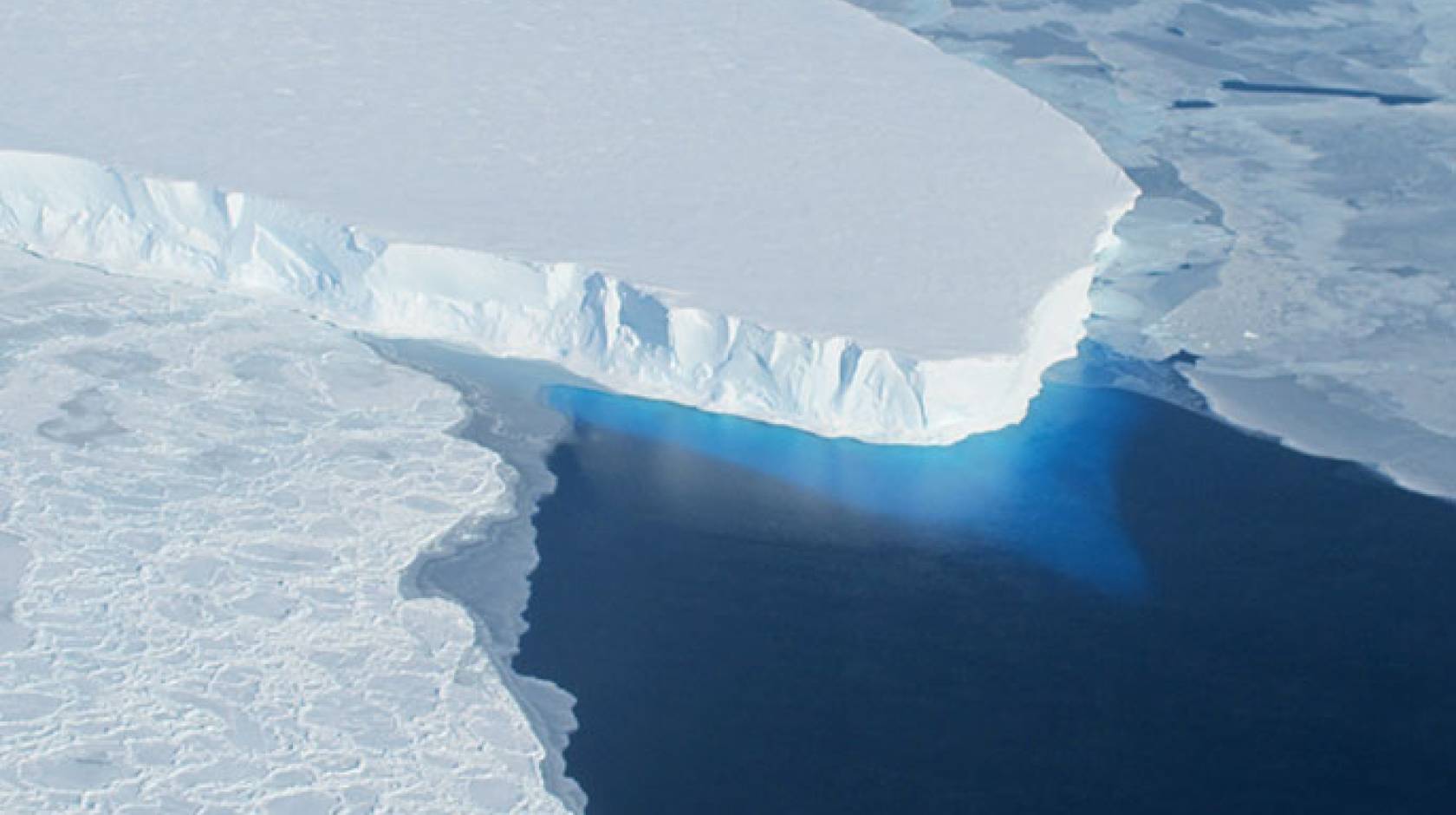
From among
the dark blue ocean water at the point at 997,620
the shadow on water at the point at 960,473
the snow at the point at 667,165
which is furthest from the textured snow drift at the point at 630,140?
the dark blue ocean water at the point at 997,620

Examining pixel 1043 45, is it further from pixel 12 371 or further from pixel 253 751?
pixel 253 751

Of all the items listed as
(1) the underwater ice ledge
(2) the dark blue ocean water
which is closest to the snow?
(1) the underwater ice ledge

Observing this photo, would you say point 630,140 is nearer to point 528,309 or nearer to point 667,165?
point 667,165

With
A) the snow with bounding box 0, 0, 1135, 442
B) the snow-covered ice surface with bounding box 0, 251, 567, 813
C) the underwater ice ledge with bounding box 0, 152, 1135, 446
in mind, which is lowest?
the snow-covered ice surface with bounding box 0, 251, 567, 813

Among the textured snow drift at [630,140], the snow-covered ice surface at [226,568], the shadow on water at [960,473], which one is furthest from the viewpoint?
the textured snow drift at [630,140]

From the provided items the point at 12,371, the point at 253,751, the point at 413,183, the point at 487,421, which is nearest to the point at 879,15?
the point at 413,183

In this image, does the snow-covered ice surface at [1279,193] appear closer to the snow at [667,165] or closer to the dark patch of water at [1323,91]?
the dark patch of water at [1323,91]

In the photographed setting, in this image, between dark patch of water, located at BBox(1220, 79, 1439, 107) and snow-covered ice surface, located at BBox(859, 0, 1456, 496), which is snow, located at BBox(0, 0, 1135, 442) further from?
A: dark patch of water, located at BBox(1220, 79, 1439, 107)
